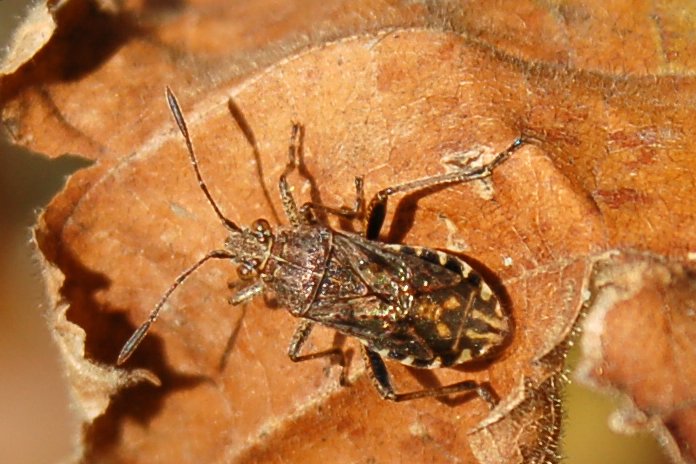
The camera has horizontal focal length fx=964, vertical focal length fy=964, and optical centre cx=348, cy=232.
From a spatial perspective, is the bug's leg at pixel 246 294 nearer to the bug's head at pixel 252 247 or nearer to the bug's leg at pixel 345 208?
the bug's head at pixel 252 247

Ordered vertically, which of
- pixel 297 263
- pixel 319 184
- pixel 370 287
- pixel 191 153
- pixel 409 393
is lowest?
pixel 409 393

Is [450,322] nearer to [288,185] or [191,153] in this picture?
[288,185]

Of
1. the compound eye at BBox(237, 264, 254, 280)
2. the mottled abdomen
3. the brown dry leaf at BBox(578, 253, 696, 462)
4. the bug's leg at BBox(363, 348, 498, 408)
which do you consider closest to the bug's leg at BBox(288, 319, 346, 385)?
the bug's leg at BBox(363, 348, 498, 408)

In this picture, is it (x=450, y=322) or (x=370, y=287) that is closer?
(x=450, y=322)

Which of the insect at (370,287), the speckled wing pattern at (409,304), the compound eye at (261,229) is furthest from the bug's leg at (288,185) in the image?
the speckled wing pattern at (409,304)

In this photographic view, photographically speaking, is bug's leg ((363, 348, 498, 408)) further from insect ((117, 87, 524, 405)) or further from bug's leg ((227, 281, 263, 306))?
bug's leg ((227, 281, 263, 306))

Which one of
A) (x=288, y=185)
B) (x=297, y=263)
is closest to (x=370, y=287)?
(x=297, y=263)

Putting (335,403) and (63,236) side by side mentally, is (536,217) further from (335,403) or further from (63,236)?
(63,236)

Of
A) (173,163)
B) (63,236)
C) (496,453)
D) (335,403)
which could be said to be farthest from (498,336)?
(63,236)
